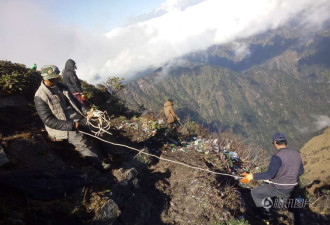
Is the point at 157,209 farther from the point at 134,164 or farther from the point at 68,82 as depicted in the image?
the point at 68,82

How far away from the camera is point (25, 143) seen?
5223mm

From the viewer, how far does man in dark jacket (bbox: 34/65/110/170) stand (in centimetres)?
520

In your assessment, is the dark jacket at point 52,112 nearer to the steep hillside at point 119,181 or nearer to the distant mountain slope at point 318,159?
the steep hillside at point 119,181

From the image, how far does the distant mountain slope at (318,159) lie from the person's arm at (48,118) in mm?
41345

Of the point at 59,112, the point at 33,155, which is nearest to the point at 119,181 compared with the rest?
the point at 33,155

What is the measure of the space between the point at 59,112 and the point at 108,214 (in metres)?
2.75

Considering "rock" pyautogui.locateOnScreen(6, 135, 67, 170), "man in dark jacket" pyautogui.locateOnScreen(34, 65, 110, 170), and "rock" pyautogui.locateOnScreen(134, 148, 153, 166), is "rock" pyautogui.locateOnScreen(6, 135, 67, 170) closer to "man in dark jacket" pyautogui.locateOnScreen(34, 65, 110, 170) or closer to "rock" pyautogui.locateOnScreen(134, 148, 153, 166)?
"man in dark jacket" pyautogui.locateOnScreen(34, 65, 110, 170)

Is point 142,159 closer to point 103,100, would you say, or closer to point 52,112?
point 52,112

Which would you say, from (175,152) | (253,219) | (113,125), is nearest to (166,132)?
(175,152)

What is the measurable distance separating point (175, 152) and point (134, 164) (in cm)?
228

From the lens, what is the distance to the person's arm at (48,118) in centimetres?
514

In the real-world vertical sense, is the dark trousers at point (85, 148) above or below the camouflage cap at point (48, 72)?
below

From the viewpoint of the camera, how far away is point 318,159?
171 feet

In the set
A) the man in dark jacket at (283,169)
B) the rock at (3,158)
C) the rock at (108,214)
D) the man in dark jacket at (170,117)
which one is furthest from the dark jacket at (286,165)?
the man in dark jacket at (170,117)
